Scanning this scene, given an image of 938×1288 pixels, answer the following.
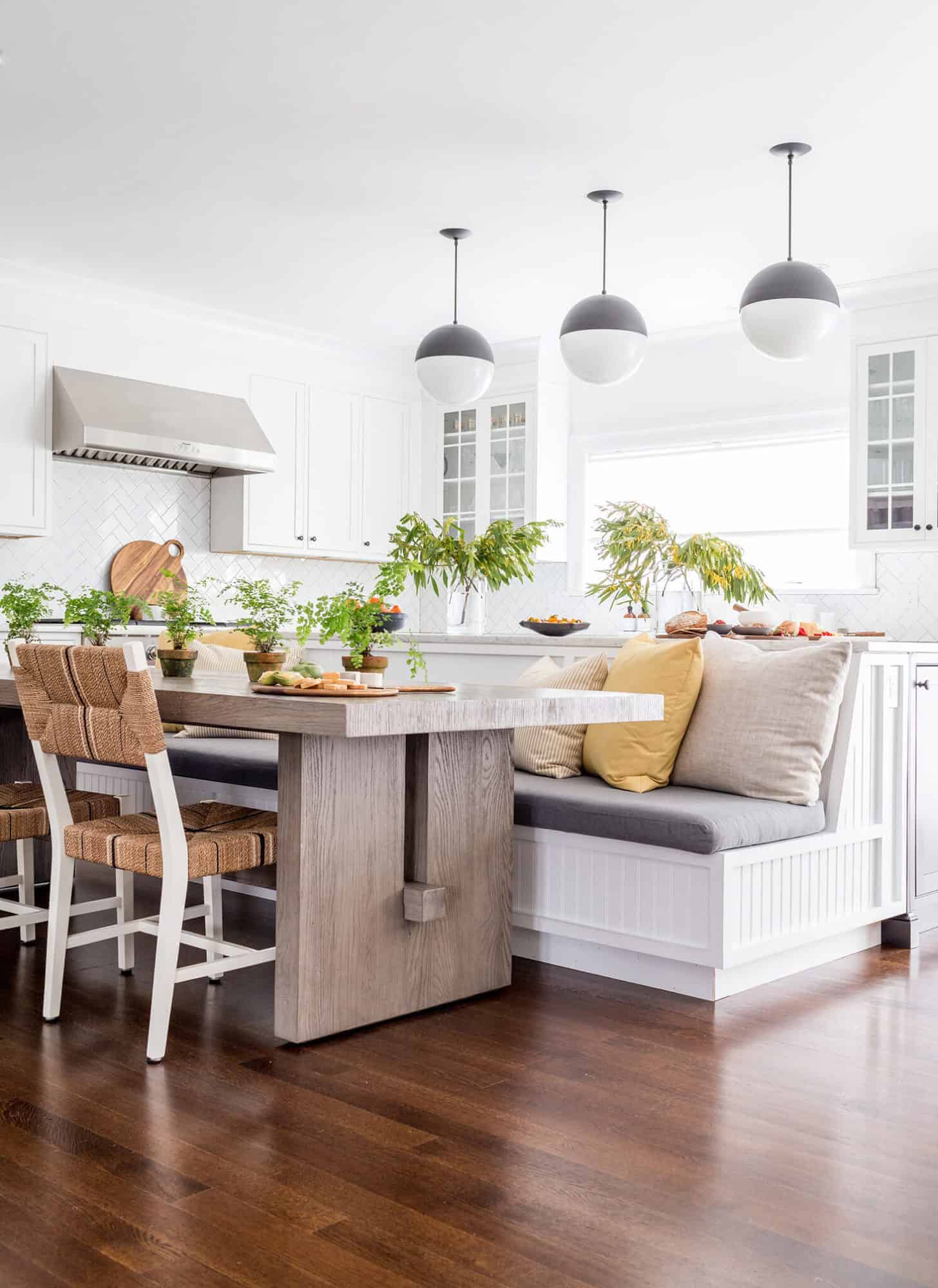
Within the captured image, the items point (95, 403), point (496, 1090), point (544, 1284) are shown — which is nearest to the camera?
point (544, 1284)

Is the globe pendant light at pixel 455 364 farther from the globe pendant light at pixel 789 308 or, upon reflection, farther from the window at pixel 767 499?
the window at pixel 767 499

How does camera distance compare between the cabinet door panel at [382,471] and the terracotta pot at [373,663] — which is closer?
the terracotta pot at [373,663]

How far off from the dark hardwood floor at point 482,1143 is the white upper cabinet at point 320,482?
3.89m

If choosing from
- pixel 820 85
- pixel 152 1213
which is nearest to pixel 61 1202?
pixel 152 1213

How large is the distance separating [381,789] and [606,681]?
3.52 ft

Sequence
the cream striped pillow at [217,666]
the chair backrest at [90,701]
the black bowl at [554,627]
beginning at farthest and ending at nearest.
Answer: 1. the black bowl at [554,627]
2. the cream striped pillow at [217,666]
3. the chair backrest at [90,701]

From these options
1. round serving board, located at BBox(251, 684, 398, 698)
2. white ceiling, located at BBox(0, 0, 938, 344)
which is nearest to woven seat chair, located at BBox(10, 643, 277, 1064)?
round serving board, located at BBox(251, 684, 398, 698)

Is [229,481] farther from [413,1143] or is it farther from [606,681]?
[413,1143]

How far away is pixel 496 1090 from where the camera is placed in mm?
2459

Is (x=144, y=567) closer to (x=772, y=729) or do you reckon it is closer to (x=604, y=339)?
(x=604, y=339)

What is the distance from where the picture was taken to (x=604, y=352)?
4105 millimetres

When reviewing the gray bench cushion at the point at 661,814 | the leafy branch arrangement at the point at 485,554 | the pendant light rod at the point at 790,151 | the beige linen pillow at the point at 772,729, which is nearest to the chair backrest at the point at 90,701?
the gray bench cushion at the point at 661,814

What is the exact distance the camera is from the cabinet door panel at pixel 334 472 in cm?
703

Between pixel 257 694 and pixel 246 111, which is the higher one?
pixel 246 111
